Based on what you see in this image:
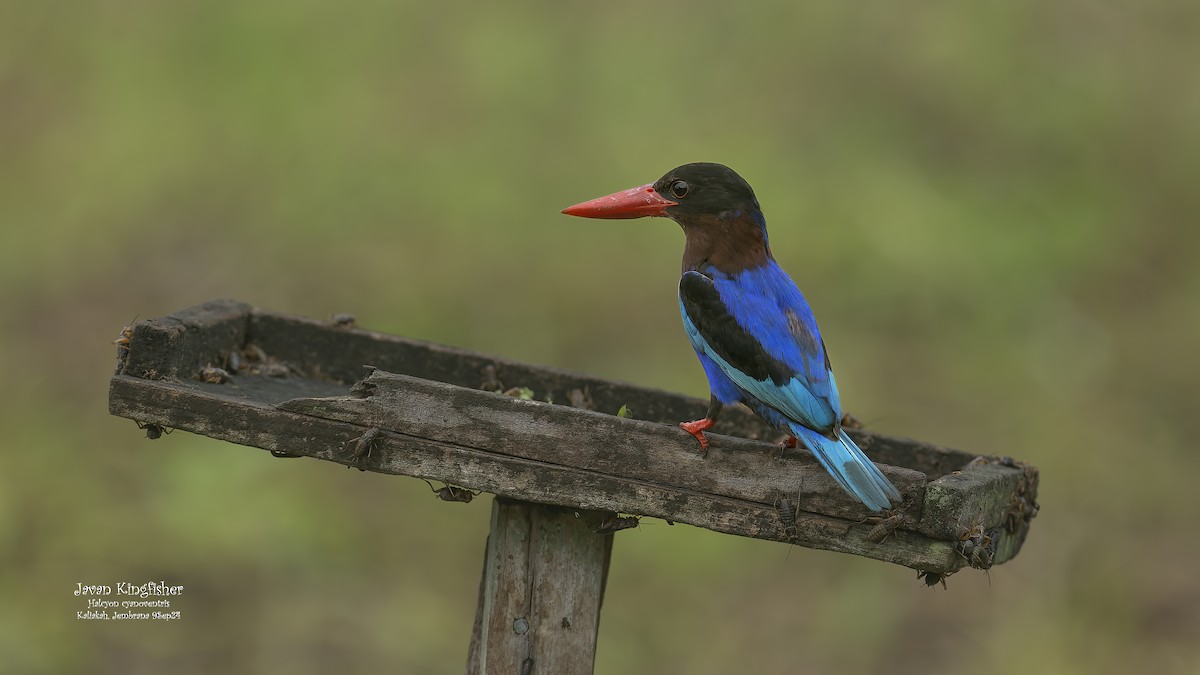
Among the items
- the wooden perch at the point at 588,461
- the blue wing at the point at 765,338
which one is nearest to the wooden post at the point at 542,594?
the wooden perch at the point at 588,461

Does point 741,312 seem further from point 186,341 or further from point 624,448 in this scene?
point 186,341

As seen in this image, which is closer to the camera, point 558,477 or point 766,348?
point 558,477

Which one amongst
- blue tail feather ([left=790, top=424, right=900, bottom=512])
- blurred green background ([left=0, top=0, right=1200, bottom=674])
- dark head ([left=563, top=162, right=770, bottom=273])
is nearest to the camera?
blue tail feather ([left=790, top=424, right=900, bottom=512])

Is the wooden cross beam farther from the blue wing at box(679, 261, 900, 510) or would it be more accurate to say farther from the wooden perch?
the blue wing at box(679, 261, 900, 510)

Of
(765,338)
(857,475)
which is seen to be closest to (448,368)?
(765,338)

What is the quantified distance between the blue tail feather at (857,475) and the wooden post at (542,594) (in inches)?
25.5

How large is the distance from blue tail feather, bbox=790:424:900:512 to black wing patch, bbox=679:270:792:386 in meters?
0.37

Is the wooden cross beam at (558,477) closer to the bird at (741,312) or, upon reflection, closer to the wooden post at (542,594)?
the wooden post at (542,594)

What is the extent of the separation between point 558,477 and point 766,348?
0.74 metres

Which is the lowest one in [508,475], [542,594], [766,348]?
[542,594]

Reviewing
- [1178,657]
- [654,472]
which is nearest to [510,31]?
[1178,657]

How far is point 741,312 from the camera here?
3889 millimetres

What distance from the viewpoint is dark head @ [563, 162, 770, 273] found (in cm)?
404

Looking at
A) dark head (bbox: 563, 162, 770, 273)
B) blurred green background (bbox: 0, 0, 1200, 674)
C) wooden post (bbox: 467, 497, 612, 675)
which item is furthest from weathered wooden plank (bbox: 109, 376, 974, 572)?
blurred green background (bbox: 0, 0, 1200, 674)
